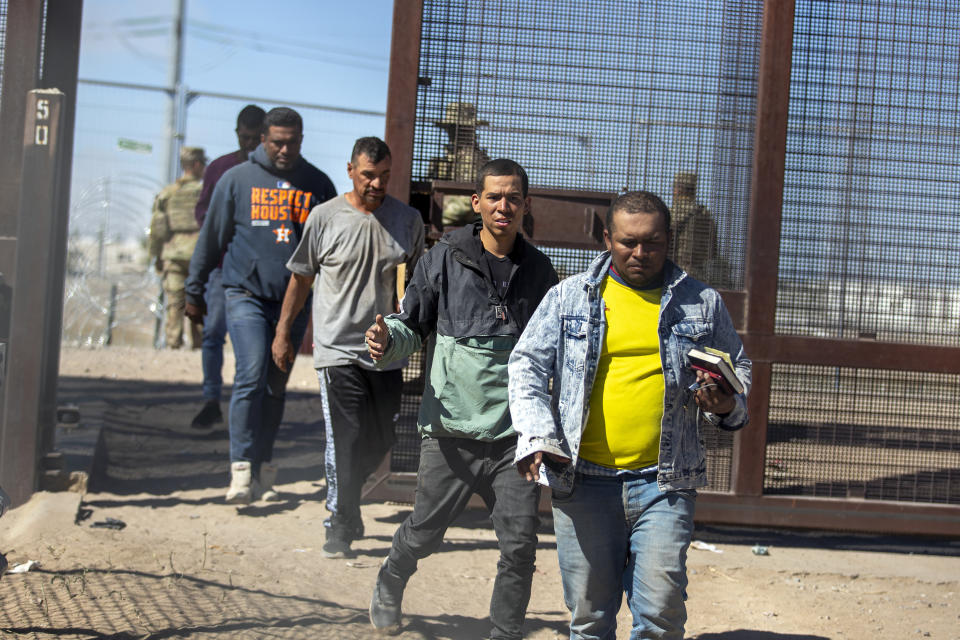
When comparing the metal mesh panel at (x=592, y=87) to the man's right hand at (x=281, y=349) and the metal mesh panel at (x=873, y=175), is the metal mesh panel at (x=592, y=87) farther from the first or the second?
the man's right hand at (x=281, y=349)

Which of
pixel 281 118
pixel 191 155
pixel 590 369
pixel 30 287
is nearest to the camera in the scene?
pixel 590 369

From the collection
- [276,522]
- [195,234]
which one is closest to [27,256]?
[276,522]

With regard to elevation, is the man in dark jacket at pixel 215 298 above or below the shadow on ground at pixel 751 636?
above

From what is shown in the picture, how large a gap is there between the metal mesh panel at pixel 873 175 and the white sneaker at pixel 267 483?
3117 millimetres

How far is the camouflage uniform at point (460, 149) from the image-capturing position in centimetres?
543

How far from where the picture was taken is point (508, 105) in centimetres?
542

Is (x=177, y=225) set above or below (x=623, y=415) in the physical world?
above

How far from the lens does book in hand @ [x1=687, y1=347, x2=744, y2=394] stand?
2.89m

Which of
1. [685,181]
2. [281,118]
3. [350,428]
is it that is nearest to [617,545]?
[350,428]

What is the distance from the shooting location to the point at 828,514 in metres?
5.48

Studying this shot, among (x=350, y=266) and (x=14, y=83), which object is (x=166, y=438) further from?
(x=350, y=266)

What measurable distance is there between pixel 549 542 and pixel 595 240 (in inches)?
66.8

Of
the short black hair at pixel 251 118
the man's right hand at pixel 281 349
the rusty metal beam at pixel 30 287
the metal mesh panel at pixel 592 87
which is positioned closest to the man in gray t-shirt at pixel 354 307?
the man's right hand at pixel 281 349

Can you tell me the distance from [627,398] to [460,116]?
8.97 feet
